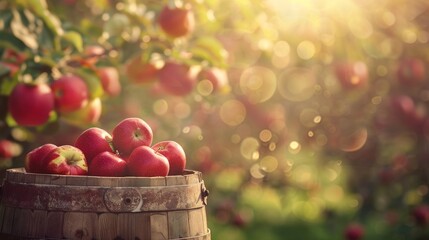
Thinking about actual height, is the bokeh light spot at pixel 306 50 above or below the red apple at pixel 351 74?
above

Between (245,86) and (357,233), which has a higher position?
(245,86)

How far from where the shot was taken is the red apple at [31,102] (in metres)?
3.53

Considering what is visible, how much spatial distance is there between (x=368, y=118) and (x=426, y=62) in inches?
25.5

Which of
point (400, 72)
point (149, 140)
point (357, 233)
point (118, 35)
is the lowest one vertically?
point (149, 140)

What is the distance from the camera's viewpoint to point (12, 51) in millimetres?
3834

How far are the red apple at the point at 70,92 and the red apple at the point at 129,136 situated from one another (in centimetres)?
89

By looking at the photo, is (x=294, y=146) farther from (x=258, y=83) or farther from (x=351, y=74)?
(x=351, y=74)

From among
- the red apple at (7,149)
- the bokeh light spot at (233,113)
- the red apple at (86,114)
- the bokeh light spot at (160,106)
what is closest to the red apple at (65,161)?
the red apple at (86,114)

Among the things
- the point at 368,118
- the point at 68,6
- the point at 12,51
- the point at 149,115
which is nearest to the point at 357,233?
the point at 368,118

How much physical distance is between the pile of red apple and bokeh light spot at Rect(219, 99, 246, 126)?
2.92 metres

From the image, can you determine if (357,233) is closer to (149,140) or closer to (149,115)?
(149,115)

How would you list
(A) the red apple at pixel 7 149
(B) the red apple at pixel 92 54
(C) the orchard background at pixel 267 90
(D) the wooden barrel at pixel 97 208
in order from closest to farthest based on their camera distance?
(D) the wooden barrel at pixel 97 208, (B) the red apple at pixel 92 54, (C) the orchard background at pixel 267 90, (A) the red apple at pixel 7 149

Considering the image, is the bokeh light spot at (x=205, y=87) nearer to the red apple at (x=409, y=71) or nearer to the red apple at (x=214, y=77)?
the red apple at (x=214, y=77)

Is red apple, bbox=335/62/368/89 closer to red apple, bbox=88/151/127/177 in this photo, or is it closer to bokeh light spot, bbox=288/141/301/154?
bokeh light spot, bbox=288/141/301/154
